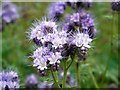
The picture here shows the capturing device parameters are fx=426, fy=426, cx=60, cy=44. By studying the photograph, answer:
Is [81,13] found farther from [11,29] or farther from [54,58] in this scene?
[11,29]

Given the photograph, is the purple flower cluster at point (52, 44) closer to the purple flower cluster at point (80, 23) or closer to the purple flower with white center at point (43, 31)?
the purple flower with white center at point (43, 31)

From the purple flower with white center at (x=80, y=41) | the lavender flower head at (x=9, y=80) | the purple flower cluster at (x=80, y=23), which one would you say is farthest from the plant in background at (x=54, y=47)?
the purple flower cluster at (x=80, y=23)

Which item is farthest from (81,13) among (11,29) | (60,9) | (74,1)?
(11,29)

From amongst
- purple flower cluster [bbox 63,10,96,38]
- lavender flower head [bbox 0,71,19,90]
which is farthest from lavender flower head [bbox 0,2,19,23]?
lavender flower head [bbox 0,71,19,90]

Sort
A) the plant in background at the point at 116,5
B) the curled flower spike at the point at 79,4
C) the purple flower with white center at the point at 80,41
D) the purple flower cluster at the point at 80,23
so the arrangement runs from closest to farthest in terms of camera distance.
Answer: the purple flower with white center at the point at 80,41 < the purple flower cluster at the point at 80,23 < the plant in background at the point at 116,5 < the curled flower spike at the point at 79,4

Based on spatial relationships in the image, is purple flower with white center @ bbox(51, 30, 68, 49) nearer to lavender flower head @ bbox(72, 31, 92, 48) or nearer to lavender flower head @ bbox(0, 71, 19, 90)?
lavender flower head @ bbox(72, 31, 92, 48)

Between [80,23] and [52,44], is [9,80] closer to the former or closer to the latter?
[52,44]

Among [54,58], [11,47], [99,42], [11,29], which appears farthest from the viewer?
[99,42]

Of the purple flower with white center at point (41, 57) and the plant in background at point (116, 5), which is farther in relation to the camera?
the plant in background at point (116, 5)
